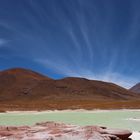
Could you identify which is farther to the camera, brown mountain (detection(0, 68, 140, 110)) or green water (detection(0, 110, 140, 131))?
brown mountain (detection(0, 68, 140, 110))

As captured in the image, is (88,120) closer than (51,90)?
Yes

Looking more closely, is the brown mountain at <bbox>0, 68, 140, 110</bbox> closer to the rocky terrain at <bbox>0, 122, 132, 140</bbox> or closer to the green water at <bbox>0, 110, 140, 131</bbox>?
the green water at <bbox>0, 110, 140, 131</bbox>

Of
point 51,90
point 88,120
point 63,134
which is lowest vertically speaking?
point 63,134

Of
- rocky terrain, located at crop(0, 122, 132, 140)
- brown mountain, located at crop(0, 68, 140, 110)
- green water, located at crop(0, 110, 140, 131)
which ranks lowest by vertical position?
rocky terrain, located at crop(0, 122, 132, 140)

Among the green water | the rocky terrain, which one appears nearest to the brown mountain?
the green water

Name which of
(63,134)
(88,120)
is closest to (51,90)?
(88,120)

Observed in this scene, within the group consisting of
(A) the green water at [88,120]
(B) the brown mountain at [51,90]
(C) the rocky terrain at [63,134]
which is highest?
(B) the brown mountain at [51,90]

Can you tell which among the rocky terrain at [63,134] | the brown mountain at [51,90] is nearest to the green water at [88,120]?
the rocky terrain at [63,134]

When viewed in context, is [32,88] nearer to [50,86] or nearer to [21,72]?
[50,86]

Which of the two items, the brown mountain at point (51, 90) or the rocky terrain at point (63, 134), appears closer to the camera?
the rocky terrain at point (63, 134)

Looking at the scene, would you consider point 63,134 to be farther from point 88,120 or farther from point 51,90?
point 51,90

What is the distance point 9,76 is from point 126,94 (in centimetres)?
5633

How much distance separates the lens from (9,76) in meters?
154

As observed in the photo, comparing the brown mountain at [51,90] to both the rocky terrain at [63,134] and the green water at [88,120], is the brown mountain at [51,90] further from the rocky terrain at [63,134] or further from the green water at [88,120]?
the rocky terrain at [63,134]
